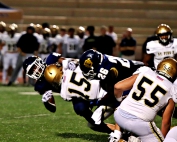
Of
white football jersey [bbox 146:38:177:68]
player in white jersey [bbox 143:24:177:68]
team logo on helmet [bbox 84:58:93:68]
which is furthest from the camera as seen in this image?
white football jersey [bbox 146:38:177:68]

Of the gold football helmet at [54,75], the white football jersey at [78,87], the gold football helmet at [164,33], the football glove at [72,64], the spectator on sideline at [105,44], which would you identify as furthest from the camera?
the spectator on sideline at [105,44]

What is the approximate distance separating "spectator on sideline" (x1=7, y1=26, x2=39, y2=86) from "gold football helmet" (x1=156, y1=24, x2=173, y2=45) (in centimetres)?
597

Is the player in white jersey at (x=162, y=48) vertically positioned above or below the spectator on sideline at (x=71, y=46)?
above

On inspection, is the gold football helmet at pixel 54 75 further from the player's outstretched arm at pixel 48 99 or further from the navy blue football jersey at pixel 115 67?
the navy blue football jersey at pixel 115 67

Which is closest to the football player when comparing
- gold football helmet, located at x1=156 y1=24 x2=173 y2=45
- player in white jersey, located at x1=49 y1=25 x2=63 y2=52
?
gold football helmet, located at x1=156 y1=24 x2=173 y2=45

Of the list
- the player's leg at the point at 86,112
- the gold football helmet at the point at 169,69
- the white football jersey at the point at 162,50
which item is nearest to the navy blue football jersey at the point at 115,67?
the player's leg at the point at 86,112

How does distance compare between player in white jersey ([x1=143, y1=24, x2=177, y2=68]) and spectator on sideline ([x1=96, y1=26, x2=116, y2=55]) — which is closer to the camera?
player in white jersey ([x1=143, y1=24, x2=177, y2=68])

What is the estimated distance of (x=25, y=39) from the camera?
13797 mm

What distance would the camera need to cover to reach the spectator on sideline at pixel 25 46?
13.8m

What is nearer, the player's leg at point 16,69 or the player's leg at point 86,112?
the player's leg at point 86,112

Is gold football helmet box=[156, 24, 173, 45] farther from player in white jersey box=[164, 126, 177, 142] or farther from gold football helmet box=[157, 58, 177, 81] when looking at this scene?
player in white jersey box=[164, 126, 177, 142]

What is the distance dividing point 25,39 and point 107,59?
7775 mm

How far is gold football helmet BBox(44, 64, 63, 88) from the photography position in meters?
6.39

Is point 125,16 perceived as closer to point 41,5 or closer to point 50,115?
point 41,5
